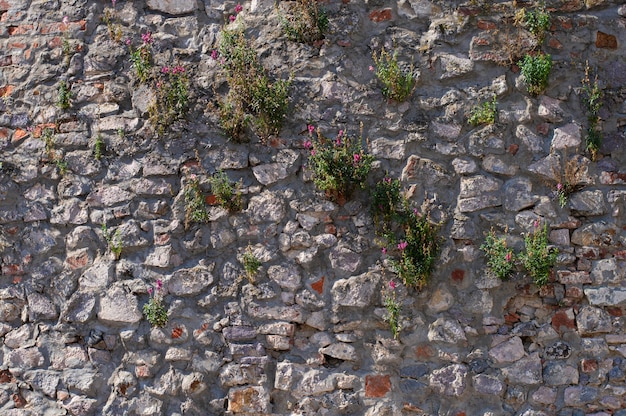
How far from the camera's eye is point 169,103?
13.9ft

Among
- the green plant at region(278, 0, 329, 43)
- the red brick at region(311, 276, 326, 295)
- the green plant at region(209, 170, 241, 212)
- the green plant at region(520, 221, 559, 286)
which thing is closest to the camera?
the green plant at region(520, 221, 559, 286)

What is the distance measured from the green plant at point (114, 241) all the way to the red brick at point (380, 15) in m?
1.99

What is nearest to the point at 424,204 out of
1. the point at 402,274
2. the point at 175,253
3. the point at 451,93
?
the point at 402,274

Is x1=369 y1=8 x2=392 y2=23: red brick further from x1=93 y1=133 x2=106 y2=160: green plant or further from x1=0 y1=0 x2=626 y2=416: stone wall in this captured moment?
x1=93 y1=133 x2=106 y2=160: green plant

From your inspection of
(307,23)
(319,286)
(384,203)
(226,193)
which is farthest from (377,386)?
(307,23)

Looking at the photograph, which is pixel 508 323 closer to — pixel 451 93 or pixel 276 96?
pixel 451 93

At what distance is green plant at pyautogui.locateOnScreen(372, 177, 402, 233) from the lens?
13.0 feet

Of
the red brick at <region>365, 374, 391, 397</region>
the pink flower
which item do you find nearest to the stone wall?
the red brick at <region>365, 374, 391, 397</region>

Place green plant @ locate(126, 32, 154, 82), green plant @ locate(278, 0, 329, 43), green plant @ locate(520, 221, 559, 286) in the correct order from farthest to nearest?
green plant @ locate(126, 32, 154, 82)
green plant @ locate(278, 0, 329, 43)
green plant @ locate(520, 221, 559, 286)

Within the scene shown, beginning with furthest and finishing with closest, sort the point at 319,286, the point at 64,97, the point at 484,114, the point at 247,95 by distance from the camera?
the point at 64,97
the point at 247,95
the point at 484,114
the point at 319,286

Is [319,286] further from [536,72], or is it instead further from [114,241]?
[536,72]

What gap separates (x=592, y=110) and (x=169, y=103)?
97.7 inches

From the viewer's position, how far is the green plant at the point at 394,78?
161 inches

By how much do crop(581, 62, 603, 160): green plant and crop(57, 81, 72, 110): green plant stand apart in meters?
3.10
